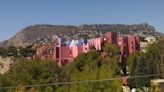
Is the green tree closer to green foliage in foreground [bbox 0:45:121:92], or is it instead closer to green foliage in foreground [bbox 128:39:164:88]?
green foliage in foreground [bbox 128:39:164:88]

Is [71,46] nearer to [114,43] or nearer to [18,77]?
[114,43]

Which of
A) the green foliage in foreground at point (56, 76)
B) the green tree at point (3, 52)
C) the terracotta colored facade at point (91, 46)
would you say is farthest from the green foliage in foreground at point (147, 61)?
the green tree at point (3, 52)

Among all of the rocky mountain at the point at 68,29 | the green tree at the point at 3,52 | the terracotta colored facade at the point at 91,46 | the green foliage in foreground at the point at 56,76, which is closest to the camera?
the green foliage in foreground at the point at 56,76

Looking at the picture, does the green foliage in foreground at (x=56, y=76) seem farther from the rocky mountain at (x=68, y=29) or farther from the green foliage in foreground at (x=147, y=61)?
the rocky mountain at (x=68, y=29)

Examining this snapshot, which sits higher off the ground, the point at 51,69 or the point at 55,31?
the point at 55,31

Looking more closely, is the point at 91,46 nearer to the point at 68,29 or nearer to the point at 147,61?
the point at 147,61

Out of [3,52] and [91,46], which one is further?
[3,52]

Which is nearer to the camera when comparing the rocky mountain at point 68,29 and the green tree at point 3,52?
the green tree at point 3,52

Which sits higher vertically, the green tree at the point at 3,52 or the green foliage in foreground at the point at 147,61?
the green tree at the point at 3,52

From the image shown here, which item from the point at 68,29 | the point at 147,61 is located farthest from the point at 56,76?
the point at 68,29

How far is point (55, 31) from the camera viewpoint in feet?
356

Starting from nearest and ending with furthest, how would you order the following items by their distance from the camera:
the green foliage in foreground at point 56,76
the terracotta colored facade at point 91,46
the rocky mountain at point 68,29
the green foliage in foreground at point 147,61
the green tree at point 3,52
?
the green foliage in foreground at point 56,76 < the green foliage in foreground at point 147,61 < the terracotta colored facade at point 91,46 < the green tree at point 3,52 < the rocky mountain at point 68,29

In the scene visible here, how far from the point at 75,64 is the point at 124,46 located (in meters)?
13.8

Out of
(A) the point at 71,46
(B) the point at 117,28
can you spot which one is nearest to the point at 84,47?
(A) the point at 71,46
